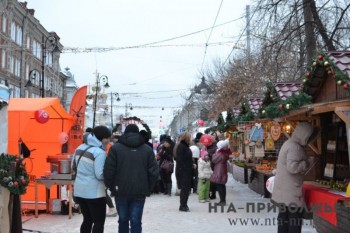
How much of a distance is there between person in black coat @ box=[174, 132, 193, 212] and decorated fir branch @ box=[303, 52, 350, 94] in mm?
3901

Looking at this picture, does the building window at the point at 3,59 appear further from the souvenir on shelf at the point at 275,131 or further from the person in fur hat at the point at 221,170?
the souvenir on shelf at the point at 275,131

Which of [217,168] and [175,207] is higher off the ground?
[217,168]

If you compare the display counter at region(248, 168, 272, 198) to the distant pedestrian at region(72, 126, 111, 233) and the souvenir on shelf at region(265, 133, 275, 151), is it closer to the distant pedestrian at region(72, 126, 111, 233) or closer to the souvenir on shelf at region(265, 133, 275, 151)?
the souvenir on shelf at region(265, 133, 275, 151)

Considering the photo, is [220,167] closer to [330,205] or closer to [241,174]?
[330,205]

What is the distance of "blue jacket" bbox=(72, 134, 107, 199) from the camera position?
564cm

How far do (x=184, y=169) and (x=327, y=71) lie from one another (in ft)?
15.2

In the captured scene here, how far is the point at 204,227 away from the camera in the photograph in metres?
7.97

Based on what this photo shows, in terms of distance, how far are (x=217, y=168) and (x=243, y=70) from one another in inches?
583

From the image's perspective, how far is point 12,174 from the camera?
5953 mm

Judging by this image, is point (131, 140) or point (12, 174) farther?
point (12, 174)

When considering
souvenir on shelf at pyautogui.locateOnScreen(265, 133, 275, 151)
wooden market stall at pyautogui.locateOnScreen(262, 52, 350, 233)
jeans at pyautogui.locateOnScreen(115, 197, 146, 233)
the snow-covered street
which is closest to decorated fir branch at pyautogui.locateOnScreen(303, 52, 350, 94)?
wooden market stall at pyautogui.locateOnScreen(262, 52, 350, 233)

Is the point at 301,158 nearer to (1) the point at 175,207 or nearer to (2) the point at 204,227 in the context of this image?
(2) the point at 204,227

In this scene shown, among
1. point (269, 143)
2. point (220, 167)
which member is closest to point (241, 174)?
point (269, 143)

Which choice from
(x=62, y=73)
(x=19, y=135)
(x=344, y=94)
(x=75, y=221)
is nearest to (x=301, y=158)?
(x=344, y=94)
